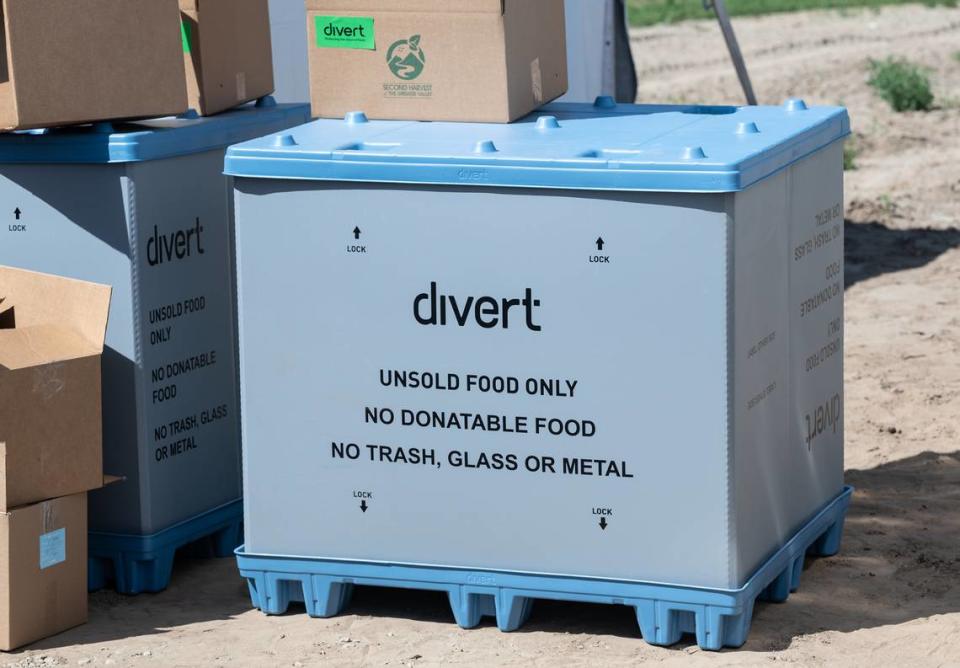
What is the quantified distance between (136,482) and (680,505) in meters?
1.57

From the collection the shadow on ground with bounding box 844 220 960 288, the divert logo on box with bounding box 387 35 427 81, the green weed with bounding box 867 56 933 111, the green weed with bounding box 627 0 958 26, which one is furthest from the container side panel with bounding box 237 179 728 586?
the green weed with bounding box 627 0 958 26

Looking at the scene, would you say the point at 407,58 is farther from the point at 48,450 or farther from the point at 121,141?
the point at 48,450

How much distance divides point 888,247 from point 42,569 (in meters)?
6.48

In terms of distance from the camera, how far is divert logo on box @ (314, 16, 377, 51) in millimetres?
4617

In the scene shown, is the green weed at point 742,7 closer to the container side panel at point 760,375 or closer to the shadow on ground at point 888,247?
the shadow on ground at point 888,247

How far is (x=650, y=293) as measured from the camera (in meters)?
4.02

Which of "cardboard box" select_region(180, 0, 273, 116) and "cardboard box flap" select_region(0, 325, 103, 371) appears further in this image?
"cardboard box" select_region(180, 0, 273, 116)

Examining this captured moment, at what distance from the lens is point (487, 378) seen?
4.20 meters

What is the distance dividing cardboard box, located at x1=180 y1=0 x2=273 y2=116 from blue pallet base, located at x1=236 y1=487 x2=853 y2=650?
4.68 feet

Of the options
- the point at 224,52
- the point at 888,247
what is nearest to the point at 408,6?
the point at 224,52

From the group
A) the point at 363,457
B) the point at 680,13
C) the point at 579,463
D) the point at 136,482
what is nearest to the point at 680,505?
the point at 579,463

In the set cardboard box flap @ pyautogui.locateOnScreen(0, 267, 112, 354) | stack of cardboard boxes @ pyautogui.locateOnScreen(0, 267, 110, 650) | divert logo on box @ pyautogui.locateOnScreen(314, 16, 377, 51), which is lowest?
stack of cardboard boxes @ pyautogui.locateOnScreen(0, 267, 110, 650)

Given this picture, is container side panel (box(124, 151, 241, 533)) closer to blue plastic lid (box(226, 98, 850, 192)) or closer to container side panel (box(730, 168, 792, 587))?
blue plastic lid (box(226, 98, 850, 192))

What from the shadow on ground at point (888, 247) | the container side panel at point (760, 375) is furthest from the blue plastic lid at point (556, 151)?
the shadow on ground at point (888, 247)
